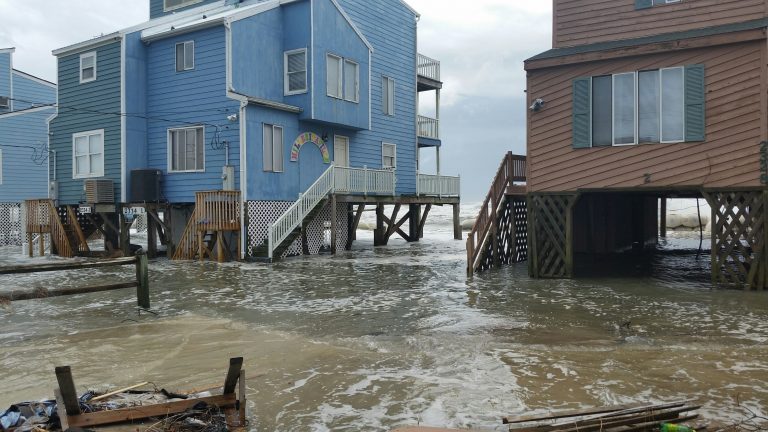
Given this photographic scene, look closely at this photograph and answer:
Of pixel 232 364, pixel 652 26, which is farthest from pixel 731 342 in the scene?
pixel 652 26

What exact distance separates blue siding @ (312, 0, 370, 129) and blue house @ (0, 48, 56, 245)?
1651 centimetres

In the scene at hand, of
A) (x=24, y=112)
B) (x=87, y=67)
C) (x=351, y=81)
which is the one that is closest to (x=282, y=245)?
(x=351, y=81)

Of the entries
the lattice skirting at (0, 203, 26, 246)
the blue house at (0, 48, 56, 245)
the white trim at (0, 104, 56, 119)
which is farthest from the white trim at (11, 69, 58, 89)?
the lattice skirting at (0, 203, 26, 246)

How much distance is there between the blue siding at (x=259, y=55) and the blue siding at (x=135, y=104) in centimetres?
449

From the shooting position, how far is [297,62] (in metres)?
23.9

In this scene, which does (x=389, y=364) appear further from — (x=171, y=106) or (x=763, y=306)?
(x=171, y=106)

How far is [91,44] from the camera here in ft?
79.7

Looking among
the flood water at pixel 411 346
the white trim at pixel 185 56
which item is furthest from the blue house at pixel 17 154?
the flood water at pixel 411 346

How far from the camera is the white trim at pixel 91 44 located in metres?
23.6

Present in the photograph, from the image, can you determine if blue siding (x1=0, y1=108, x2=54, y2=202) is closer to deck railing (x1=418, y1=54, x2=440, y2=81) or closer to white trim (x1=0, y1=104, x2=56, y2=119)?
white trim (x1=0, y1=104, x2=56, y2=119)

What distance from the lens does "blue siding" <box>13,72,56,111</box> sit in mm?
35844

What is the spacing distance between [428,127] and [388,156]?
15.1ft

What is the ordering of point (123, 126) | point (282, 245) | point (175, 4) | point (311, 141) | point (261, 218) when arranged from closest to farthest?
1. point (282, 245)
2. point (261, 218)
3. point (123, 126)
4. point (311, 141)
5. point (175, 4)

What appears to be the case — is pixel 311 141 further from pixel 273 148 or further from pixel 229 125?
pixel 229 125
